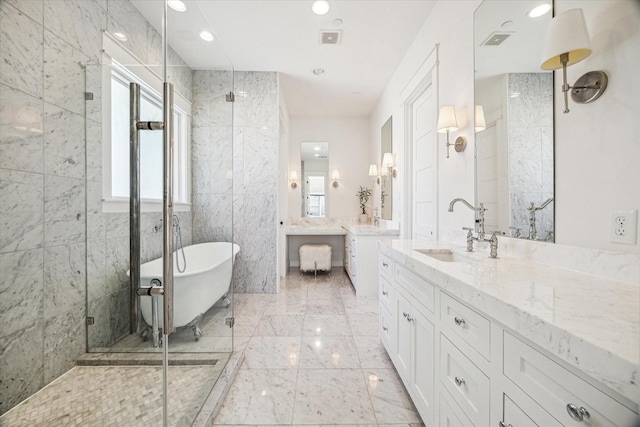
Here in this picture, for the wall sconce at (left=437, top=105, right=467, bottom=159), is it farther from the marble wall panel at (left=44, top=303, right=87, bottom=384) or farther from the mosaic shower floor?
the marble wall panel at (left=44, top=303, right=87, bottom=384)

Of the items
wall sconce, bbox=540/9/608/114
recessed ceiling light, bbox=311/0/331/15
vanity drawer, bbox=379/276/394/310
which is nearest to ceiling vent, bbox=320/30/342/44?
recessed ceiling light, bbox=311/0/331/15

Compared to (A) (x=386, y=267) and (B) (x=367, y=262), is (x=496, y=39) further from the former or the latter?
(B) (x=367, y=262)

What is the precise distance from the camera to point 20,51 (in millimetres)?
1203

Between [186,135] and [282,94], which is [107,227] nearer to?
[186,135]

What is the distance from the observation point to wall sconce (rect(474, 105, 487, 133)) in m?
1.65

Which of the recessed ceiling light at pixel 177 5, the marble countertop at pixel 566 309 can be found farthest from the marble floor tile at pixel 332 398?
the recessed ceiling light at pixel 177 5

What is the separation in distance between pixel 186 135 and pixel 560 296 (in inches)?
77.8

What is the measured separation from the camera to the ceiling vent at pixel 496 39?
146 centimetres

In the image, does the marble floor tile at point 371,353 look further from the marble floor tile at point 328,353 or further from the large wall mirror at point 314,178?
the large wall mirror at point 314,178

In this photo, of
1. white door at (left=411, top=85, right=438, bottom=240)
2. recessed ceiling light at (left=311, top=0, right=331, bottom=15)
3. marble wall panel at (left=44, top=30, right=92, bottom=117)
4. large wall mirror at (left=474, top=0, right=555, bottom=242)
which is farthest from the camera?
white door at (left=411, top=85, right=438, bottom=240)

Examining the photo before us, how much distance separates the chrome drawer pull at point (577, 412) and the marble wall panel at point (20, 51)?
85.4 inches

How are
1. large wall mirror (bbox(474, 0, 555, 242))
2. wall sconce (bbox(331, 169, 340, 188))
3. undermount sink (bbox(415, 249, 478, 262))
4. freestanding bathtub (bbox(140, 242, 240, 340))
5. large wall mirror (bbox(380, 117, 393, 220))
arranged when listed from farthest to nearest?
wall sconce (bbox(331, 169, 340, 188)), large wall mirror (bbox(380, 117, 393, 220)), undermount sink (bbox(415, 249, 478, 262)), freestanding bathtub (bbox(140, 242, 240, 340)), large wall mirror (bbox(474, 0, 555, 242))

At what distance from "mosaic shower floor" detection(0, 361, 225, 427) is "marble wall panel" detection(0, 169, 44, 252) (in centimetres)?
75

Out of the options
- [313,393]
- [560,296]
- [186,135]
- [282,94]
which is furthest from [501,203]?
[282,94]
